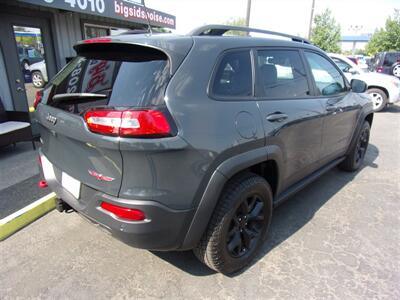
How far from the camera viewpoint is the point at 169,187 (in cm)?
184

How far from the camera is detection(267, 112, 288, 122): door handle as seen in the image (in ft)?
8.02

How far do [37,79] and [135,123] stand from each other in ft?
18.0

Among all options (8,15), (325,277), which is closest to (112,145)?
(325,277)

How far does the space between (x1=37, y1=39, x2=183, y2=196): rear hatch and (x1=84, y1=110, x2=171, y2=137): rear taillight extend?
0.01m

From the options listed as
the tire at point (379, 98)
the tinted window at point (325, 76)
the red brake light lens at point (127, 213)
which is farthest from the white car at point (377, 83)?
the red brake light lens at point (127, 213)

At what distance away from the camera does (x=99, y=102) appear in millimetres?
1965

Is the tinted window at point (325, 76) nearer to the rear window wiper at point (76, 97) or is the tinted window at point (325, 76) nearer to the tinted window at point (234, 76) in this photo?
the tinted window at point (234, 76)

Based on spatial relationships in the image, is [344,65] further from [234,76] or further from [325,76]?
[234,76]

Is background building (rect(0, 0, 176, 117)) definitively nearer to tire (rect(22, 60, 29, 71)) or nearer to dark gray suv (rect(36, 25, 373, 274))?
tire (rect(22, 60, 29, 71))

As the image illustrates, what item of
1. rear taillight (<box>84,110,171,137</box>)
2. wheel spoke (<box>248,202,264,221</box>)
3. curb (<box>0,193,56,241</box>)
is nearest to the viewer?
rear taillight (<box>84,110,171,137</box>)

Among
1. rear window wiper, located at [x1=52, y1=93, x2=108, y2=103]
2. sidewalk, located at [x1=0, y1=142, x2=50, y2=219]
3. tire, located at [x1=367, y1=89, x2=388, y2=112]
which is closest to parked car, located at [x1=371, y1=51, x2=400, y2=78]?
tire, located at [x1=367, y1=89, x2=388, y2=112]

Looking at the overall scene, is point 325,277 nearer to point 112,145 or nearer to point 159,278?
point 159,278

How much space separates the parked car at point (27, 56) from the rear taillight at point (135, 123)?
5104mm

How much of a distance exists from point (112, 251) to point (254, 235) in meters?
1.25
